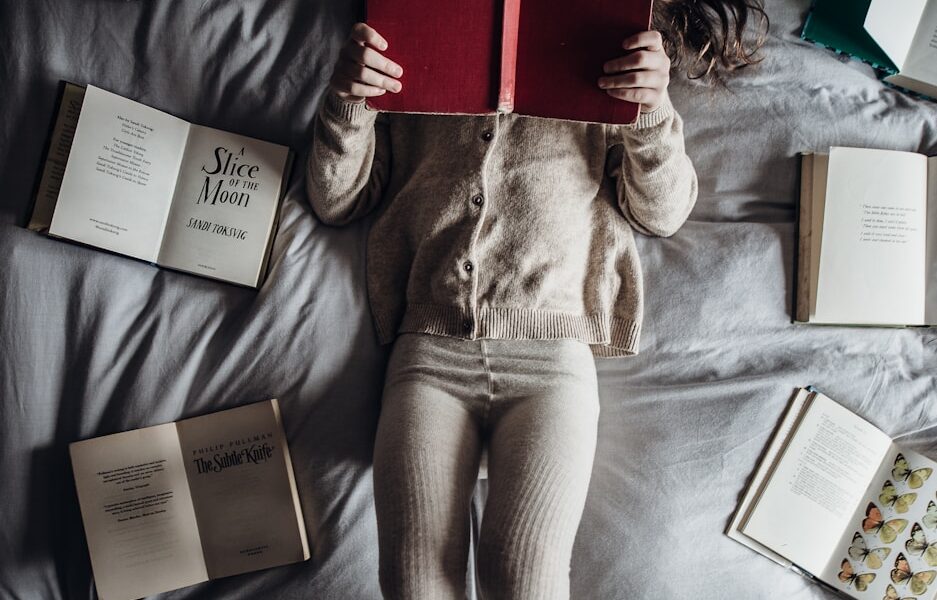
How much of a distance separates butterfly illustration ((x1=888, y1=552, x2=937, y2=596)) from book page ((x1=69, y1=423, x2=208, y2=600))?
1.00m

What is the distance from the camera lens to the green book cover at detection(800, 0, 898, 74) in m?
1.05

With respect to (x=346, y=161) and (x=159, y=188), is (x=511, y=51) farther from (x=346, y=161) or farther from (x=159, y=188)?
(x=159, y=188)

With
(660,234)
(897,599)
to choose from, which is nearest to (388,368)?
(660,234)

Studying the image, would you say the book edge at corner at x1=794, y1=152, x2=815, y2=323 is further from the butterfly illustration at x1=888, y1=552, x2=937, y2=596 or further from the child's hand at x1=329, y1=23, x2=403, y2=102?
the child's hand at x1=329, y1=23, x2=403, y2=102

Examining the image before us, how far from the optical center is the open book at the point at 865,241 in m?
1.02

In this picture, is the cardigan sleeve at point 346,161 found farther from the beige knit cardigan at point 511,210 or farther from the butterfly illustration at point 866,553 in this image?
the butterfly illustration at point 866,553

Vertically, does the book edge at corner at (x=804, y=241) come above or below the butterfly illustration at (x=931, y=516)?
above

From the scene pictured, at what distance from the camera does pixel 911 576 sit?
984 millimetres

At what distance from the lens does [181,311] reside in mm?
995

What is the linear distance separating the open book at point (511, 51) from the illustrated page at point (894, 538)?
2.33ft

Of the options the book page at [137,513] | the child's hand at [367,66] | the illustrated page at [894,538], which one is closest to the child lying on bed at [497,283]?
the child's hand at [367,66]

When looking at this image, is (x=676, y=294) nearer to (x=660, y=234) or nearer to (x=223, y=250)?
(x=660, y=234)

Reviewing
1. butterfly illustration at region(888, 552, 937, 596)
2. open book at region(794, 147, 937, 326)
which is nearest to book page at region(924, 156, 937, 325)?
open book at region(794, 147, 937, 326)

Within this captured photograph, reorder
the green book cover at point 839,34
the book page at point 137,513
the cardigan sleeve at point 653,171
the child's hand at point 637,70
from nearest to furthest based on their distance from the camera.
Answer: the child's hand at point 637,70, the cardigan sleeve at point 653,171, the book page at point 137,513, the green book cover at point 839,34
